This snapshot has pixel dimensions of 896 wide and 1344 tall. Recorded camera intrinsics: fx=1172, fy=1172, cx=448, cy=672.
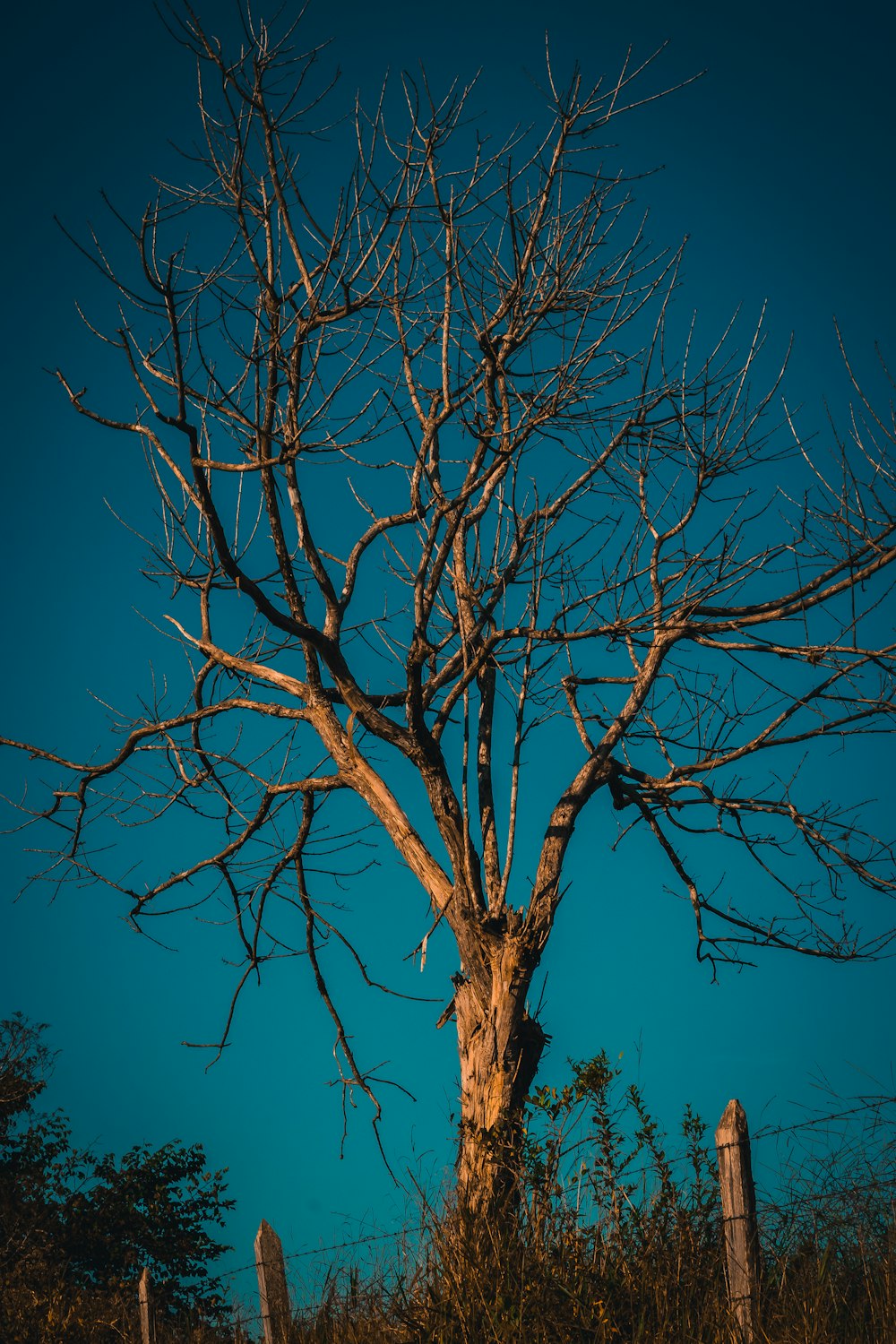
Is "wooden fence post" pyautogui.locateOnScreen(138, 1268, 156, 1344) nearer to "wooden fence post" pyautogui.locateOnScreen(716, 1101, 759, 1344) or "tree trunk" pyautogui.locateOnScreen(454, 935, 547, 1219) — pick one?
"tree trunk" pyautogui.locateOnScreen(454, 935, 547, 1219)

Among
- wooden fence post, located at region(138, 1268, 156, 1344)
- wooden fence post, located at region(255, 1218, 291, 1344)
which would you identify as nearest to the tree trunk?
wooden fence post, located at region(255, 1218, 291, 1344)

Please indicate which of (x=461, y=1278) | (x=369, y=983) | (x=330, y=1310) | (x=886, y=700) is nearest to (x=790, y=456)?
(x=886, y=700)

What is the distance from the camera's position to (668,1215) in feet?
15.5

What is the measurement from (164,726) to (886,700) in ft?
14.4

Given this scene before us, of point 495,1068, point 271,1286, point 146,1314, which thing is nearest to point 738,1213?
point 495,1068

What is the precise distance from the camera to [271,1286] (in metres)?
6.43

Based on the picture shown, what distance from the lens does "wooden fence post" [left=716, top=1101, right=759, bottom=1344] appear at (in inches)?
173

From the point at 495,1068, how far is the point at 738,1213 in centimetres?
159

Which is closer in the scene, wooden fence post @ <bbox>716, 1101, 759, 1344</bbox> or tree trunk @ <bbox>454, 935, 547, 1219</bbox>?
wooden fence post @ <bbox>716, 1101, 759, 1344</bbox>

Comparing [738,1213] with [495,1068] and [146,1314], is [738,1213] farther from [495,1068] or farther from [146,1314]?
[146,1314]

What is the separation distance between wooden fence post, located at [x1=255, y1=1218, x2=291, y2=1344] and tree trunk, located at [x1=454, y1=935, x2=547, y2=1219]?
5.15 ft

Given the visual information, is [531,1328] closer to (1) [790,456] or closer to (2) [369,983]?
(2) [369,983]

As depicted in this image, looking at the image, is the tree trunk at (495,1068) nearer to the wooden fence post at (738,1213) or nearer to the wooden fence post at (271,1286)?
the wooden fence post at (738,1213)

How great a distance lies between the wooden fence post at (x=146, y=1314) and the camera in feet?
24.3
